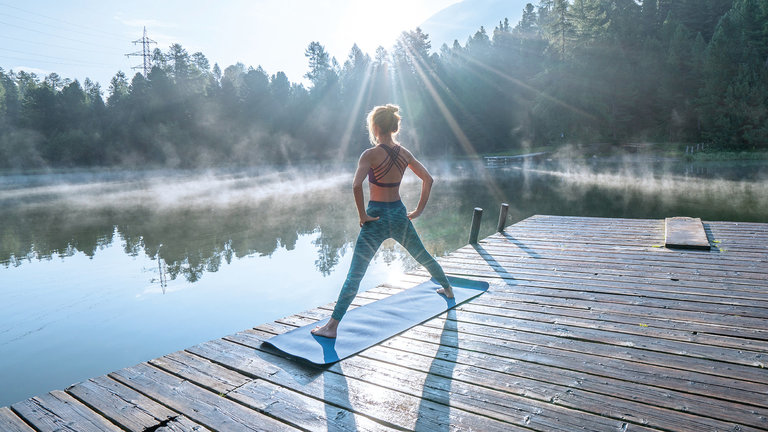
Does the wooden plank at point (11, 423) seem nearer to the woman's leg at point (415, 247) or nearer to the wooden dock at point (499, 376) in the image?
the wooden dock at point (499, 376)

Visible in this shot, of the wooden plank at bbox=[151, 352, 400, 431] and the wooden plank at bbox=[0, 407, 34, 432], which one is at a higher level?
the wooden plank at bbox=[151, 352, 400, 431]

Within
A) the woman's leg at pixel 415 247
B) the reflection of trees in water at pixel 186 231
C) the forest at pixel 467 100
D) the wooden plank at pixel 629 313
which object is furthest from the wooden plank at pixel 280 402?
the forest at pixel 467 100

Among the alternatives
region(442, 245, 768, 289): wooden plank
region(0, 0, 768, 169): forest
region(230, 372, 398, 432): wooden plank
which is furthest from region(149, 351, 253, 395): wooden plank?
region(0, 0, 768, 169): forest

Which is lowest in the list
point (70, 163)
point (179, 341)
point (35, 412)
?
point (179, 341)

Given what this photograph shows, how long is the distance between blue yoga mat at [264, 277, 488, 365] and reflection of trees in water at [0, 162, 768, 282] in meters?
4.96

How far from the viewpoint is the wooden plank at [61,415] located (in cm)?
254

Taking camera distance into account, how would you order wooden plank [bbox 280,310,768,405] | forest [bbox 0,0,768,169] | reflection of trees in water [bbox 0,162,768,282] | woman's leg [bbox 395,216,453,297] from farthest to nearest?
forest [bbox 0,0,768,169]
reflection of trees in water [bbox 0,162,768,282]
woman's leg [bbox 395,216,453,297]
wooden plank [bbox 280,310,768,405]

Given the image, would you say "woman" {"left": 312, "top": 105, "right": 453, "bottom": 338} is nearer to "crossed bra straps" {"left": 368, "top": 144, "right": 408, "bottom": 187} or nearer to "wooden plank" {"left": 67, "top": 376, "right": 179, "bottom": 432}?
"crossed bra straps" {"left": 368, "top": 144, "right": 408, "bottom": 187}

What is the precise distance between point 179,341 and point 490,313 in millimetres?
4291

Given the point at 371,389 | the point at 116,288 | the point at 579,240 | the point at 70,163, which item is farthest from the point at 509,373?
the point at 70,163

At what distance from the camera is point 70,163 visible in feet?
152

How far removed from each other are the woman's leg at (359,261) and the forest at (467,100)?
141ft

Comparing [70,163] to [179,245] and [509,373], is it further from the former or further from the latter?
[509,373]

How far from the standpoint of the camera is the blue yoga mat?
11.1 feet
